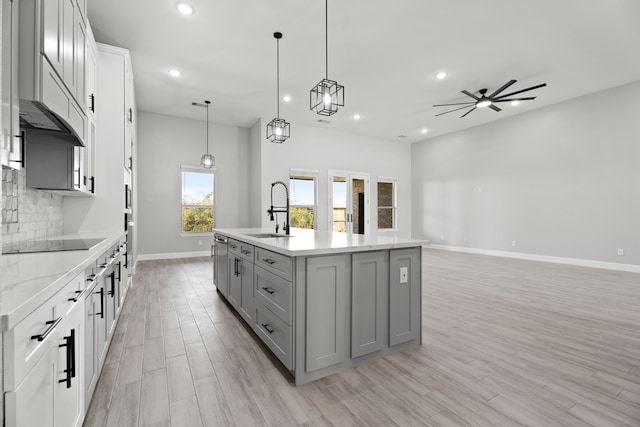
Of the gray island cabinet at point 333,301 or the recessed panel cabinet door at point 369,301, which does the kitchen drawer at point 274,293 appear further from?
the recessed panel cabinet door at point 369,301

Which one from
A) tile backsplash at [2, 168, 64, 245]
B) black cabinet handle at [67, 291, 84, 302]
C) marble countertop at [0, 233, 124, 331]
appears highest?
tile backsplash at [2, 168, 64, 245]

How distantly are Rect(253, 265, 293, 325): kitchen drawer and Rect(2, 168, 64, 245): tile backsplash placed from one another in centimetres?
169

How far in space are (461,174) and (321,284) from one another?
7.86m

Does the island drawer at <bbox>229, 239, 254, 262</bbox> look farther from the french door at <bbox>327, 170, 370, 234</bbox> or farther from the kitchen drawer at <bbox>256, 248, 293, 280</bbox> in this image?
the french door at <bbox>327, 170, 370, 234</bbox>

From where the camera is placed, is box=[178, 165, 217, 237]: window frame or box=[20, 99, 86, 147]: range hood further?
box=[178, 165, 217, 237]: window frame

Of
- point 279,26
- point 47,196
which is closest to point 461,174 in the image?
point 279,26

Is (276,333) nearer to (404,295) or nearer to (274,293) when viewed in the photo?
(274,293)

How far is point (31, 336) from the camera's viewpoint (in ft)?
2.90

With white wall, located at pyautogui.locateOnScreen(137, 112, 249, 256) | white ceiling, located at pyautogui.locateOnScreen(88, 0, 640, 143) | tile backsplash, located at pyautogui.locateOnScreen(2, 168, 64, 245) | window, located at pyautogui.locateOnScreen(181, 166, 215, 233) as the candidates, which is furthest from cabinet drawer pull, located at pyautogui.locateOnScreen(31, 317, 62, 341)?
window, located at pyautogui.locateOnScreen(181, 166, 215, 233)

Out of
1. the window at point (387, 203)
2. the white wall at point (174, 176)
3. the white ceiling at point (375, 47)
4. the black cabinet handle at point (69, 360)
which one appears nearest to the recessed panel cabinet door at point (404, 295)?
the black cabinet handle at point (69, 360)

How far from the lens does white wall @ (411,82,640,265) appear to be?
563 cm

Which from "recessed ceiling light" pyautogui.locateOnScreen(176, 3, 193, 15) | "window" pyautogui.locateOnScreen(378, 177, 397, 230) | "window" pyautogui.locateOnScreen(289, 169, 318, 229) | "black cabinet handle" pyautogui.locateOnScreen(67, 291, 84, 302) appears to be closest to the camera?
"black cabinet handle" pyautogui.locateOnScreen(67, 291, 84, 302)

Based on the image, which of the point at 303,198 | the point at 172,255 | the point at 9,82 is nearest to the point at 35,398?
the point at 9,82

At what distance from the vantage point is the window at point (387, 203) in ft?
31.4
